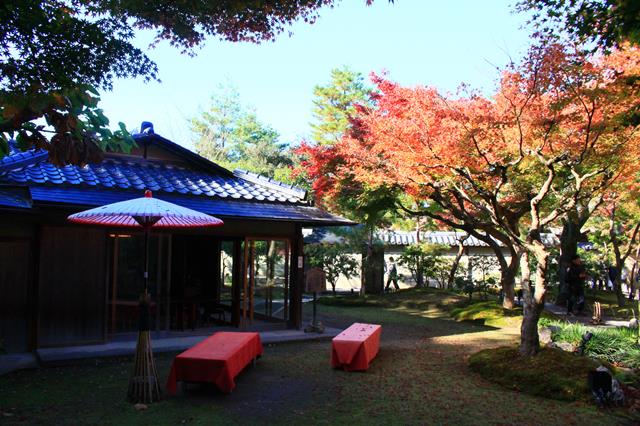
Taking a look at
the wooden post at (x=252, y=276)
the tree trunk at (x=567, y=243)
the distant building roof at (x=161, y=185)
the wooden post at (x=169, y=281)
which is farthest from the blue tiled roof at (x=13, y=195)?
the tree trunk at (x=567, y=243)

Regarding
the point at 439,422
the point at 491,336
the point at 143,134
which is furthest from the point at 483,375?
the point at 143,134

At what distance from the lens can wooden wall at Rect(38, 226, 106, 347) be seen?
9164 mm

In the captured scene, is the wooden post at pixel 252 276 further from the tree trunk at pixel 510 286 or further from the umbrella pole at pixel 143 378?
the tree trunk at pixel 510 286

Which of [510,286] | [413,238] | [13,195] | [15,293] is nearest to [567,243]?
[510,286]

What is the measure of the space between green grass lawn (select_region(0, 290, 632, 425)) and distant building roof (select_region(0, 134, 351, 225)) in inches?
112

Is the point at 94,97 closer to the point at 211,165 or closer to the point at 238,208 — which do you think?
the point at 238,208

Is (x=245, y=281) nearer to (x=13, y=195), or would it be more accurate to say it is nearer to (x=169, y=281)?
(x=169, y=281)

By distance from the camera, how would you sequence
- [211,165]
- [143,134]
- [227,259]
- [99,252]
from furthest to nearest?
[227,259] → [211,165] → [143,134] → [99,252]

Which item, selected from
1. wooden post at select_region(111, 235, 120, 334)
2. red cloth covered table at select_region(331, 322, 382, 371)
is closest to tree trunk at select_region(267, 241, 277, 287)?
wooden post at select_region(111, 235, 120, 334)

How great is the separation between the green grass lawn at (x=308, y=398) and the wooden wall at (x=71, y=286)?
108 centimetres

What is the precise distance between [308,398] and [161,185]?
5.97 m

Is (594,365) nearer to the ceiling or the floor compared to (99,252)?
nearer to the floor

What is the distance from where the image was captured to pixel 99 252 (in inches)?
382

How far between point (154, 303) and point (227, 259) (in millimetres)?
3748
